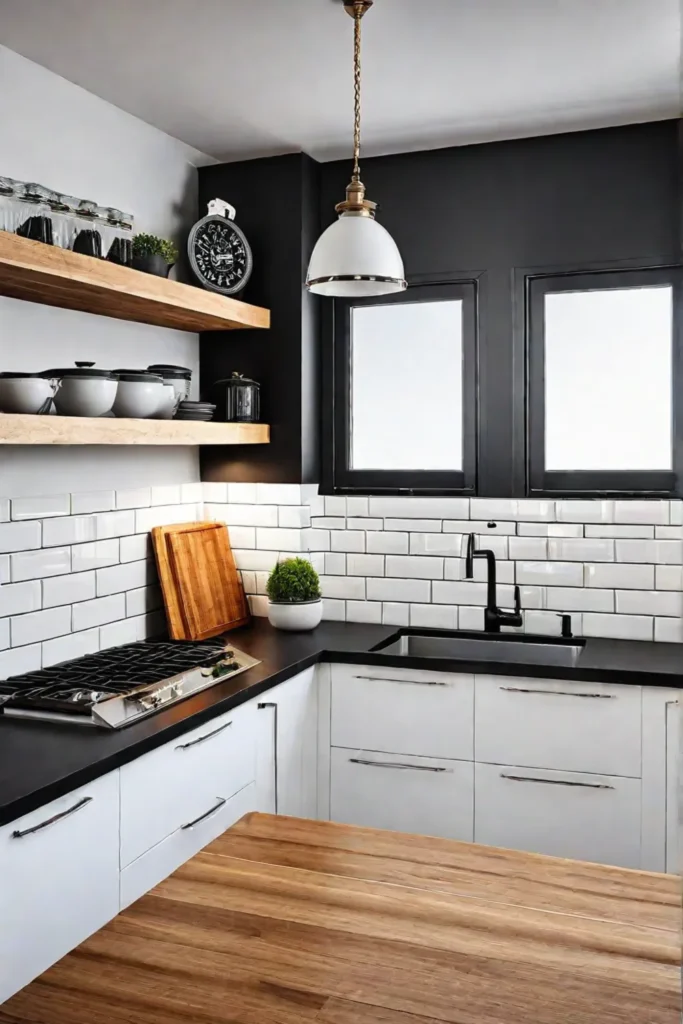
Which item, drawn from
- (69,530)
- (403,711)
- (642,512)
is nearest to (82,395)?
(69,530)

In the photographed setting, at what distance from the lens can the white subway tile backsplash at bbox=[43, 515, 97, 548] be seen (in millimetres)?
2912

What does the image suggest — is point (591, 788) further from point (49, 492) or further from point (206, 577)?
point (49, 492)

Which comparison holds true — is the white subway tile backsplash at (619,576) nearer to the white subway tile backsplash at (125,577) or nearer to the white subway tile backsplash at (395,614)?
the white subway tile backsplash at (395,614)

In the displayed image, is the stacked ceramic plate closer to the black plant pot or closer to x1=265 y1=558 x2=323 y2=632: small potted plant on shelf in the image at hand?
the black plant pot

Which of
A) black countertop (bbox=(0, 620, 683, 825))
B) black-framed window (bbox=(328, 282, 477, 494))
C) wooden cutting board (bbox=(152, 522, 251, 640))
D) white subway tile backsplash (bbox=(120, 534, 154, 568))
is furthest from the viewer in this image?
black-framed window (bbox=(328, 282, 477, 494))

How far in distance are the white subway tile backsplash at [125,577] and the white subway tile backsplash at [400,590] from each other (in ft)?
2.80

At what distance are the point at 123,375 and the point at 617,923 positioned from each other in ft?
6.89

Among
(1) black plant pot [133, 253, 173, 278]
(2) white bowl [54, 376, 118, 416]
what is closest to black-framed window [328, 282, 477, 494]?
(1) black plant pot [133, 253, 173, 278]

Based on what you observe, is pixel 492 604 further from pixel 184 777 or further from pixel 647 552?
pixel 184 777

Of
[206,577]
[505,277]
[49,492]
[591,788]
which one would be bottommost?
[591,788]

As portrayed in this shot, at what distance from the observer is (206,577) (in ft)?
11.8

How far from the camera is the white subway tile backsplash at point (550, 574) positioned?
348cm

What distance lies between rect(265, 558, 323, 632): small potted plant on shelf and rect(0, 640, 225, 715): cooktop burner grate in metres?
0.33

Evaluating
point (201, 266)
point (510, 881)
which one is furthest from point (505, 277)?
point (510, 881)
